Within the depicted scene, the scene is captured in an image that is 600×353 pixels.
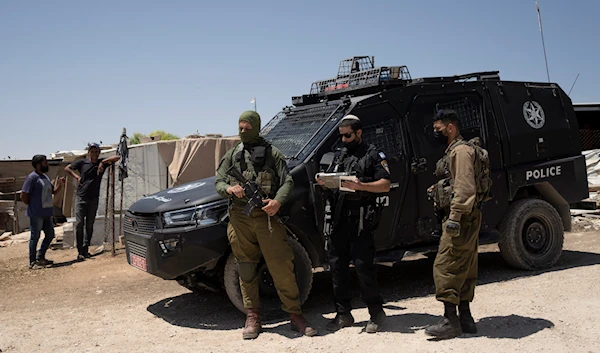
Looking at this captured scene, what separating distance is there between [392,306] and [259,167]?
1.99 m

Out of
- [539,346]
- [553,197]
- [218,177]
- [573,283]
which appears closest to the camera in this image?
[539,346]

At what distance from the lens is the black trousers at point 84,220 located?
361 inches

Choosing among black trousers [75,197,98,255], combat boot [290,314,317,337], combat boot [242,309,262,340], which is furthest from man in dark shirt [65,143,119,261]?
combat boot [290,314,317,337]

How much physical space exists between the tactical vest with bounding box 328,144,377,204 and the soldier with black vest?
1.94ft

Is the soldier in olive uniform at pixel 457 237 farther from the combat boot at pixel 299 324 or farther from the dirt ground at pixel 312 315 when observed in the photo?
the combat boot at pixel 299 324

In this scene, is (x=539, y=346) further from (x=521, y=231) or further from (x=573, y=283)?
(x=521, y=231)

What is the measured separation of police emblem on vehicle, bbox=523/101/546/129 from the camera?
6789 millimetres

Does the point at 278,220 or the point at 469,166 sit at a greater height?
the point at 469,166

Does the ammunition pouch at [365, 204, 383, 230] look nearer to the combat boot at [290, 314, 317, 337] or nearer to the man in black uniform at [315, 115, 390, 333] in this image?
the man in black uniform at [315, 115, 390, 333]

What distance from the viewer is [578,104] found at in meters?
16.9

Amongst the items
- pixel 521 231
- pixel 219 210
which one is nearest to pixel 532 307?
pixel 521 231

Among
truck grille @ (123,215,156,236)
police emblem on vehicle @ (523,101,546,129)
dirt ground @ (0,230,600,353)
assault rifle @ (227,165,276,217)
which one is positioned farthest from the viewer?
police emblem on vehicle @ (523,101,546,129)

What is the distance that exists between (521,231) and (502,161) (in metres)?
0.86

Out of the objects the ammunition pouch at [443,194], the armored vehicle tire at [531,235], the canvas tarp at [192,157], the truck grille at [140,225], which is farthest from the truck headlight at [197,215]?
the canvas tarp at [192,157]
